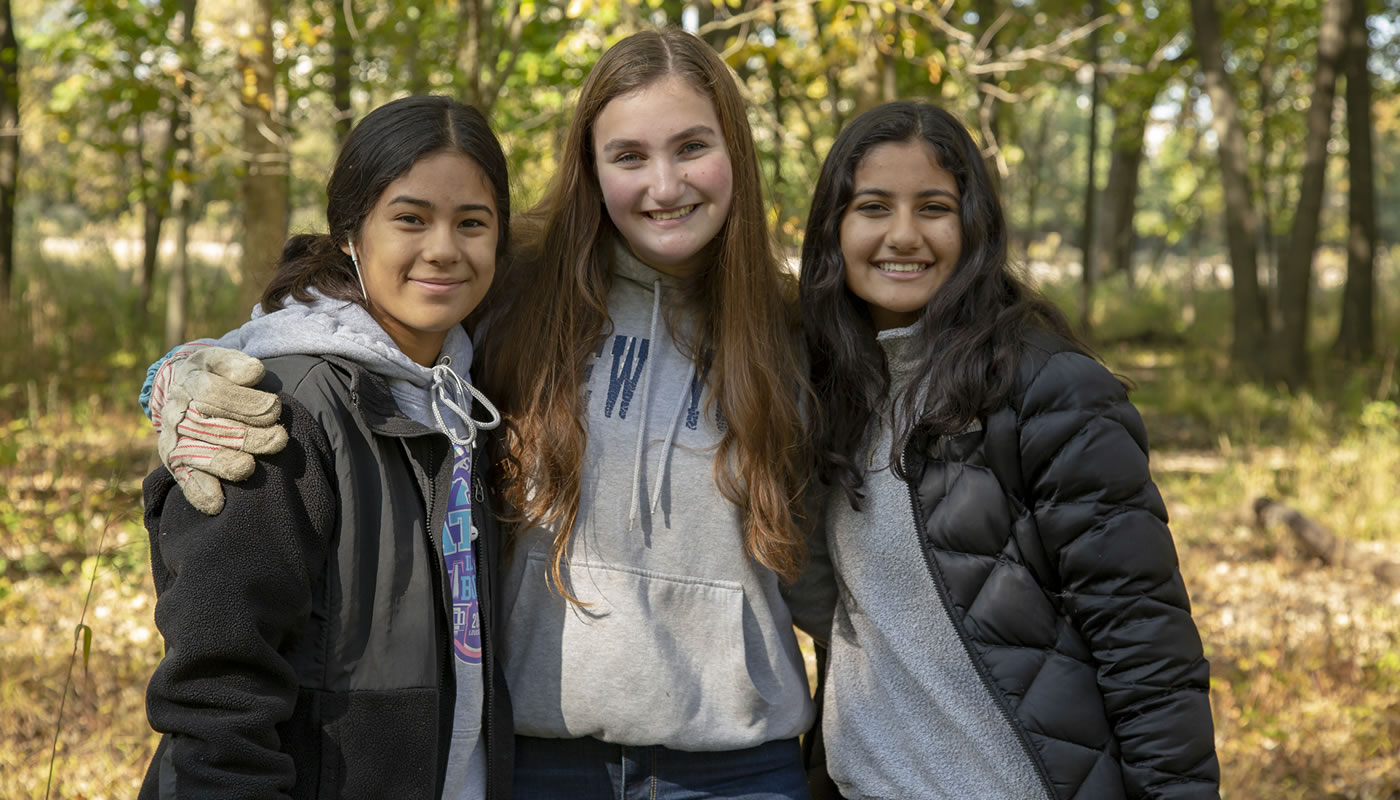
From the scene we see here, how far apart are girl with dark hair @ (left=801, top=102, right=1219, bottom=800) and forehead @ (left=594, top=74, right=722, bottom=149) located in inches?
13.9

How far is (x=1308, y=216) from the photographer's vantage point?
36.2 ft

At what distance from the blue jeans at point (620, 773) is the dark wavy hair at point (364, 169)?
991mm

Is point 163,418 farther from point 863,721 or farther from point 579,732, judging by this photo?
point 863,721

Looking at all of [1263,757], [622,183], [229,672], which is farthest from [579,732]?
[1263,757]

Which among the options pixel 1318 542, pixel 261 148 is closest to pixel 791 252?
pixel 261 148

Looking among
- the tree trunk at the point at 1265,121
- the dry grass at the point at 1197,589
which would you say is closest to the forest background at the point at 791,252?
the dry grass at the point at 1197,589

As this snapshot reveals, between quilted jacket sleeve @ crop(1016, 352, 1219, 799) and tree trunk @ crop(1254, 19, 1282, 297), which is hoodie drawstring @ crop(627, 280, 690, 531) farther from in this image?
tree trunk @ crop(1254, 19, 1282, 297)

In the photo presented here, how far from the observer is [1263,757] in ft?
13.5

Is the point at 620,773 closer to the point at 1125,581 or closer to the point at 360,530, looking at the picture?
the point at 360,530

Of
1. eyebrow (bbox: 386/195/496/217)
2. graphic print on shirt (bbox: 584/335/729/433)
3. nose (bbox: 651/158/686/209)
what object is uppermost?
nose (bbox: 651/158/686/209)

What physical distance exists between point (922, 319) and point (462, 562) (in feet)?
3.54

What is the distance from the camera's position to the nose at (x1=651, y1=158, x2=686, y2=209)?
2.30 meters

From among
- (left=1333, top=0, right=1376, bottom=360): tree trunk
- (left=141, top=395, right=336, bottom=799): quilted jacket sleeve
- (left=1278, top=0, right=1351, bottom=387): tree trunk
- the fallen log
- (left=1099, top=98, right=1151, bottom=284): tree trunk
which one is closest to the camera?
(left=141, top=395, right=336, bottom=799): quilted jacket sleeve

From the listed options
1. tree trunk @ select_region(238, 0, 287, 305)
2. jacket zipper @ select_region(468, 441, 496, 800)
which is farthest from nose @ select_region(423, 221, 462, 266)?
tree trunk @ select_region(238, 0, 287, 305)
